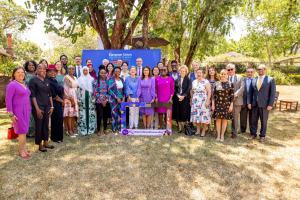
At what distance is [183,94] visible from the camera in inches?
222

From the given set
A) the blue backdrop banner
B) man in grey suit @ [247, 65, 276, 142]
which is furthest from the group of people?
the blue backdrop banner

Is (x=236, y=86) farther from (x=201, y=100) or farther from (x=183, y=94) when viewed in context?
(x=183, y=94)

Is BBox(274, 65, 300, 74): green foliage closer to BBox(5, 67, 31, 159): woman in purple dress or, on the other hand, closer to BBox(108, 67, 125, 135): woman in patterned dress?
BBox(108, 67, 125, 135): woman in patterned dress

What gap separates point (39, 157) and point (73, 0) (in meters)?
5.09

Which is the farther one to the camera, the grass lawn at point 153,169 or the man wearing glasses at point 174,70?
the man wearing glasses at point 174,70

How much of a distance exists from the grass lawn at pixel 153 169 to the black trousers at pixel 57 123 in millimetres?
282

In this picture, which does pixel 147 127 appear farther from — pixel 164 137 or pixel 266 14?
pixel 266 14

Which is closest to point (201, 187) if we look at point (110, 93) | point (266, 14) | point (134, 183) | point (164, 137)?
point (134, 183)

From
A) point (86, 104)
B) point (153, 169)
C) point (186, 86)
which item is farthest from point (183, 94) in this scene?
point (86, 104)

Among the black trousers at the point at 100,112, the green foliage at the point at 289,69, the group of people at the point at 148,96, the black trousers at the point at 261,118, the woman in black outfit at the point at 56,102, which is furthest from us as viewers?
the green foliage at the point at 289,69

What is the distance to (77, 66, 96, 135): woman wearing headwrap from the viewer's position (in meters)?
5.37

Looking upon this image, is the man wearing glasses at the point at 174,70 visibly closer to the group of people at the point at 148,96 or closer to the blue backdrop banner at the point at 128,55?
the group of people at the point at 148,96

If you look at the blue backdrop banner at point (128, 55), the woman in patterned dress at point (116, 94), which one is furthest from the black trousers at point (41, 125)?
the blue backdrop banner at point (128, 55)

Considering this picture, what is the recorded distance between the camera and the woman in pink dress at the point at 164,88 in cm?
560
